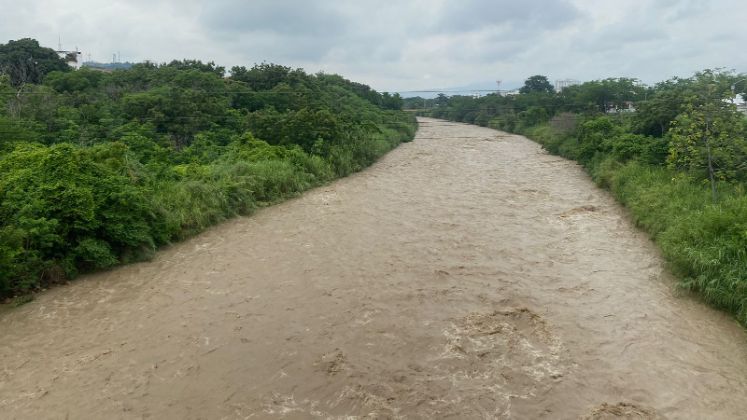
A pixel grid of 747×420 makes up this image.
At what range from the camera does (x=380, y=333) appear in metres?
7.11

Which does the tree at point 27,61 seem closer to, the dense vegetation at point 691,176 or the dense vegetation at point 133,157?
the dense vegetation at point 133,157

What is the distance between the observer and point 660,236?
10.2 metres

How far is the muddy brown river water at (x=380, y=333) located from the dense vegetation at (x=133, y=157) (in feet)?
1.87

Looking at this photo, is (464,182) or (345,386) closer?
(345,386)

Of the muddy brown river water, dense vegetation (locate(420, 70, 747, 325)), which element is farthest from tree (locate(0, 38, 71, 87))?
dense vegetation (locate(420, 70, 747, 325))

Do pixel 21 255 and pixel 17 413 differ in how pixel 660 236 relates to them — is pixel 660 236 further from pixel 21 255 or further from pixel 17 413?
pixel 21 255

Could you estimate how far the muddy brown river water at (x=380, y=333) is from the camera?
5680mm

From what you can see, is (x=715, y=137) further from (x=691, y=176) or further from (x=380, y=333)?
(x=380, y=333)

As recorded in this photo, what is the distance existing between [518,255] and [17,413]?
8319mm

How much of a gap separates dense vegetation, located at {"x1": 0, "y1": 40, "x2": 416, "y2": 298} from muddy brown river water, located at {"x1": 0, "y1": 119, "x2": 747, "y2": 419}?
0.57m

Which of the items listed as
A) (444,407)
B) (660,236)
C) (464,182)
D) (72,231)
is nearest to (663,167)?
(660,236)

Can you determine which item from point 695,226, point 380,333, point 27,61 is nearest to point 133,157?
point 380,333

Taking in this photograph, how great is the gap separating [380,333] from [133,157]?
855 centimetres

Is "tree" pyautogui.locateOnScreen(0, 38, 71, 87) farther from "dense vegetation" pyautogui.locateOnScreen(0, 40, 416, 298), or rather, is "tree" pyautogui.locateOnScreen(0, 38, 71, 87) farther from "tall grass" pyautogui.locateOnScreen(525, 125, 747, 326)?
"tall grass" pyautogui.locateOnScreen(525, 125, 747, 326)
